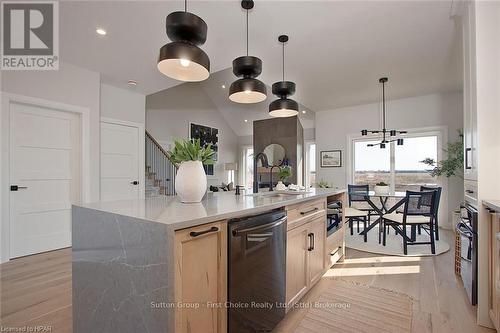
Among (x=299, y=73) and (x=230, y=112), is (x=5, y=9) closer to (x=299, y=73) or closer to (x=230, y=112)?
(x=299, y=73)

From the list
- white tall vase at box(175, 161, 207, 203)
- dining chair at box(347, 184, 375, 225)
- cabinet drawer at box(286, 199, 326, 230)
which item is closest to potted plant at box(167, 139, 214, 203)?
white tall vase at box(175, 161, 207, 203)

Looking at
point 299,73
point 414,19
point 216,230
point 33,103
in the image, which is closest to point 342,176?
point 299,73

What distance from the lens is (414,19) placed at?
8.90ft

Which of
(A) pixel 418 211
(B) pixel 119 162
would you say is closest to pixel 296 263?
(A) pixel 418 211

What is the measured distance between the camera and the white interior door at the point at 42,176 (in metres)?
3.26

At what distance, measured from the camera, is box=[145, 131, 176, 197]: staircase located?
6.21 m

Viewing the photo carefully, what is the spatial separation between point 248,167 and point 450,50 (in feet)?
24.9

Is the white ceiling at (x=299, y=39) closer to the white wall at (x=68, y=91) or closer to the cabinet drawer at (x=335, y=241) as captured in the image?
the white wall at (x=68, y=91)

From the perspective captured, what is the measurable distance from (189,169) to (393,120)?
18.4 feet

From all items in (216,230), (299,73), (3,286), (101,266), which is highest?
(299,73)

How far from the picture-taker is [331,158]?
6.57 meters

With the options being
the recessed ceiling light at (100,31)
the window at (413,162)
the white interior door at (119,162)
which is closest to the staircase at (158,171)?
the white interior door at (119,162)

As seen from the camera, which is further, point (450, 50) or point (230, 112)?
point (230, 112)

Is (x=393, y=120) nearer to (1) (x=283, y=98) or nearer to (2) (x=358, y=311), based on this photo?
(1) (x=283, y=98)
